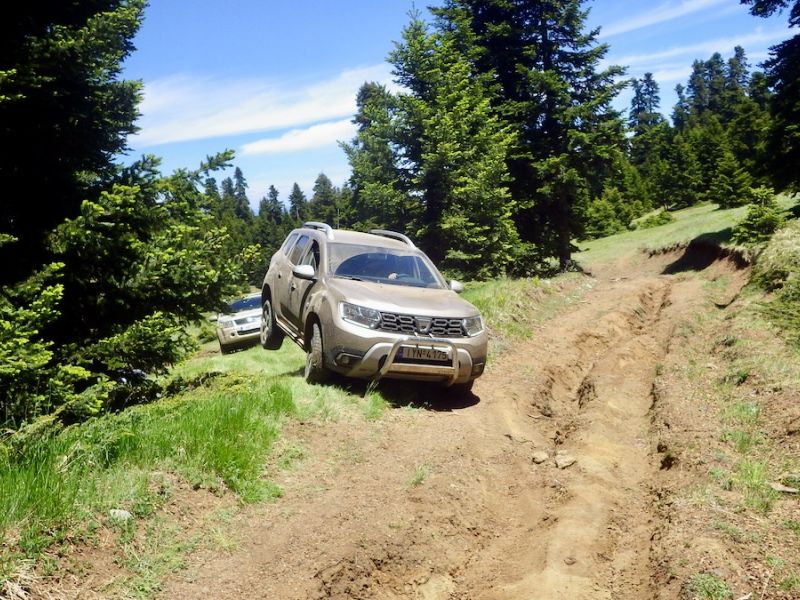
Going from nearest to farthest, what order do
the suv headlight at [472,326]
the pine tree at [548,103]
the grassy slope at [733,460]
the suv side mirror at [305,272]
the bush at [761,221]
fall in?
1. the grassy slope at [733,460]
2. the suv headlight at [472,326]
3. the suv side mirror at [305,272]
4. the bush at [761,221]
5. the pine tree at [548,103]

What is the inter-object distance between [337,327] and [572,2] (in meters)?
21.3

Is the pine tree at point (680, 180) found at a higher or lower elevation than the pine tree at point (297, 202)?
lower

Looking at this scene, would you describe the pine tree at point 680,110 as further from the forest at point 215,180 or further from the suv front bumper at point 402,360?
the suv front bumper at point 402,360

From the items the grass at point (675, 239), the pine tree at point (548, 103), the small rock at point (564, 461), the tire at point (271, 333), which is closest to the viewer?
the small rock at point (564, 461)

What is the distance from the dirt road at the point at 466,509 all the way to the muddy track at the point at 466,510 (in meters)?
0.01

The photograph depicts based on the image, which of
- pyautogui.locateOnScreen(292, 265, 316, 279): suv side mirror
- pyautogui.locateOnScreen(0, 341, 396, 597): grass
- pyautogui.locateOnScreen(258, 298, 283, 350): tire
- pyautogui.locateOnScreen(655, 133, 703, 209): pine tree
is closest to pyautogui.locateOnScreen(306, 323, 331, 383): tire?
pyautogui.locateOnScreen(0, 341, 396, 597): grass

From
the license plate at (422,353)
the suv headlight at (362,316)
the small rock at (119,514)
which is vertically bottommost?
the small rock at (119,514)

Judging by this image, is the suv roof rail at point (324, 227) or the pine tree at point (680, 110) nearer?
the suv roof rail at point (324, 227)

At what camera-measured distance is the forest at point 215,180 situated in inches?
247

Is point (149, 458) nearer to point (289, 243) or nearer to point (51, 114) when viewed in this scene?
point (51, 114)

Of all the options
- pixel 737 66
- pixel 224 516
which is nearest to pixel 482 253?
pixel 224 516

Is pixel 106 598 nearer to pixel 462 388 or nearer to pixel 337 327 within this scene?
pixel 337 327

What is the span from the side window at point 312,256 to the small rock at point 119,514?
495cm

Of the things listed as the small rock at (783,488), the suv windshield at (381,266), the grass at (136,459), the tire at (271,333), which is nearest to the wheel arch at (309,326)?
the suv windshield at (381,266)
